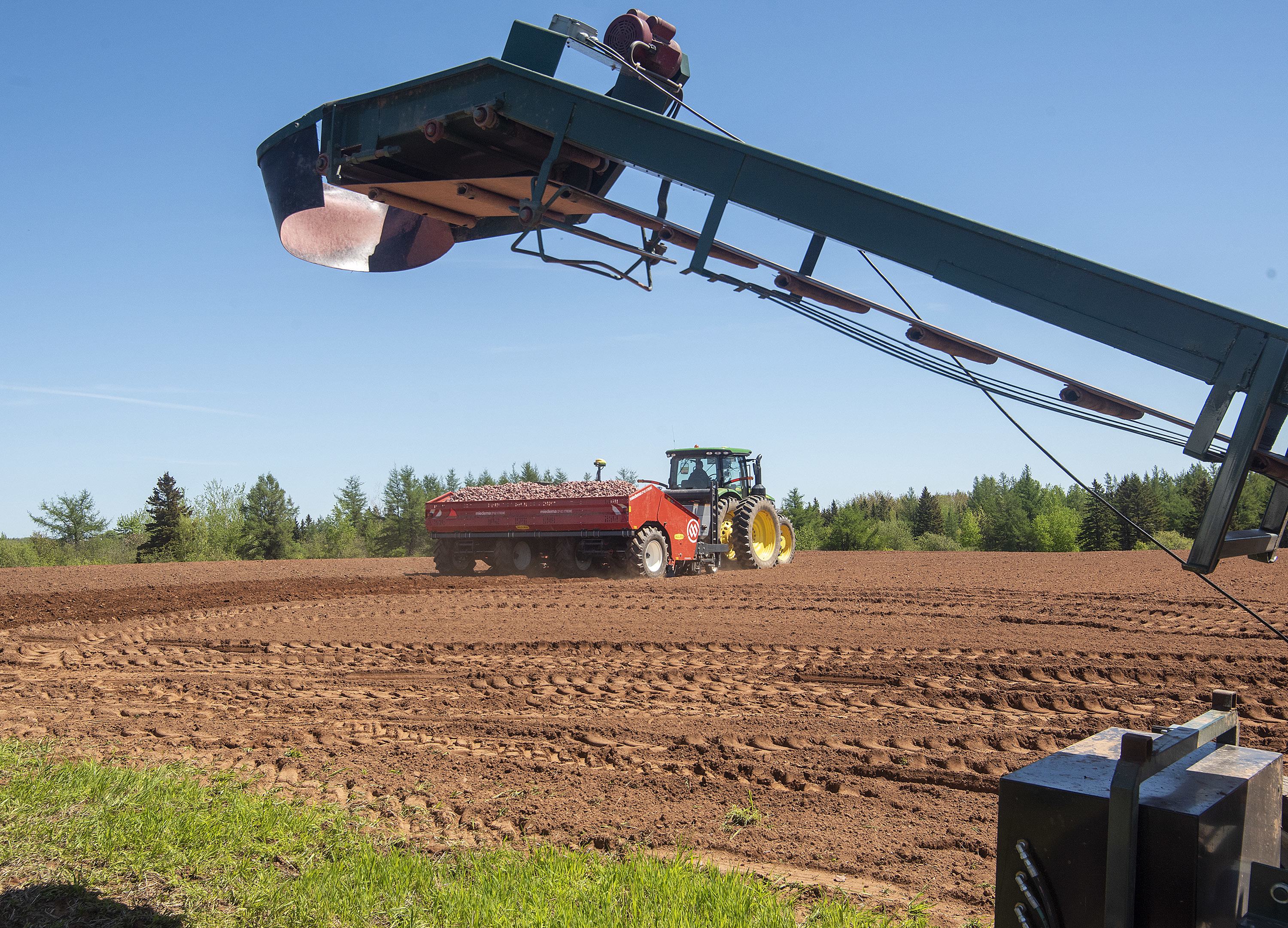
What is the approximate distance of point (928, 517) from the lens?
5094 centimetres

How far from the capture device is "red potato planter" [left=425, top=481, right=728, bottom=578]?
15.0 meters

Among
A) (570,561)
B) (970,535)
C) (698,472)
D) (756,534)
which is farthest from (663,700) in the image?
(970,535)

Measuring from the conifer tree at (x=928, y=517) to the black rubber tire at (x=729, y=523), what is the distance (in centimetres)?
3454

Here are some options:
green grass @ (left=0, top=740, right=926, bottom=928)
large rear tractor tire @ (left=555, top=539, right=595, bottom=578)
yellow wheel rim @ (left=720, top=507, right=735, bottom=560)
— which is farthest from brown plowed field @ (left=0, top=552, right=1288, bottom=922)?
yellow wheel rim @ (left=720, top=507, right=735, bottom=560)

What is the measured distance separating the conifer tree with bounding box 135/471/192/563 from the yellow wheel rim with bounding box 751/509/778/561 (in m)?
28.7

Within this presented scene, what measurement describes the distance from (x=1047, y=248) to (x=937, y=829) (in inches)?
107

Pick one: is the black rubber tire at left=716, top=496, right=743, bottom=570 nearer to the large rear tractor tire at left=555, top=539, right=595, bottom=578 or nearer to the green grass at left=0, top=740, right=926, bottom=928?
the large rear tractor tire at left=555, top=539, right=595, bottom=578

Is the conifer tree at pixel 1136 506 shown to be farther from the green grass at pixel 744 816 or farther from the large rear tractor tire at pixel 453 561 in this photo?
the green grass at pixel 744 816

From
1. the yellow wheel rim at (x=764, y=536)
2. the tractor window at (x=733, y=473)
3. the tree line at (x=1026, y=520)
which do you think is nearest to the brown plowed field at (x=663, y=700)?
the tractor window at (x=733, y=473)

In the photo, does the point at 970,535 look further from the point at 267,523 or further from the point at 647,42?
the point at 647,42

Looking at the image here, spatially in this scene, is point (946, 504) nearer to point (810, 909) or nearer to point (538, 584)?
point (538, 584)

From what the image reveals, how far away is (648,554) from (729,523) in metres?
2.84

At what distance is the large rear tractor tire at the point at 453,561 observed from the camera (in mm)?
16828

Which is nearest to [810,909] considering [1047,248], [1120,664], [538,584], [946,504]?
[1047,248]
